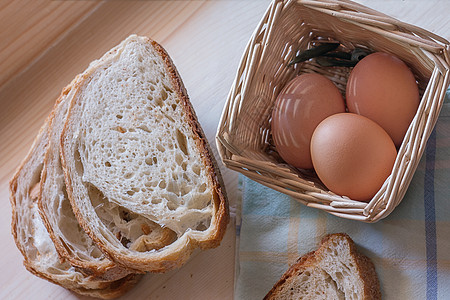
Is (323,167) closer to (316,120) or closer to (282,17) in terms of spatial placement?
(316,120)

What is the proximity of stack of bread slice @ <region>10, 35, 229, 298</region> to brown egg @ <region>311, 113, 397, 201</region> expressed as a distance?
0.77 feet

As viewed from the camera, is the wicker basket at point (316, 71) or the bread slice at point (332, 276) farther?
the bread slice at point (332, 276)

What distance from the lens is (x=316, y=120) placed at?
106 cm

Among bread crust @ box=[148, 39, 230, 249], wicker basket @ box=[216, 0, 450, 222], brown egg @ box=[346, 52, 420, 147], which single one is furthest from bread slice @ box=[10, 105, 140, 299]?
brown egg @ box=[346, 52, 420, 147]

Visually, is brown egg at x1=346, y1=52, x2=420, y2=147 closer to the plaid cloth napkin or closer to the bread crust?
the plaid cloth napkin

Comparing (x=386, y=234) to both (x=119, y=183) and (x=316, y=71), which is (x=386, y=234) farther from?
(x=119, y=183)

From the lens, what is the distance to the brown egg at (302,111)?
1063 mm

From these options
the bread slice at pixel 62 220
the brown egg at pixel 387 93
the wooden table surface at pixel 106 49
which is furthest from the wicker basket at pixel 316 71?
the bread slice at pixel 62 220

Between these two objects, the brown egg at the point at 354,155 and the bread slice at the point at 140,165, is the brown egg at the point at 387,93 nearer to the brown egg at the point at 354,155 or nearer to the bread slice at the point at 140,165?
the brown egg at the point at 354,155

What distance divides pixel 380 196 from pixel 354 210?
56mm

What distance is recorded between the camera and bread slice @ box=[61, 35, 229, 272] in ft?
3.69

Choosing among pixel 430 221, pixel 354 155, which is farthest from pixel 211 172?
pixel 430 221

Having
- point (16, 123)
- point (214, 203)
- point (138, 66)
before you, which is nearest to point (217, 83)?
point (138, 66)

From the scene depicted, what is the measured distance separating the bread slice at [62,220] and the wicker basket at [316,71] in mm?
349
